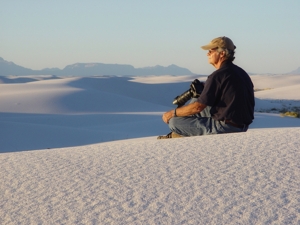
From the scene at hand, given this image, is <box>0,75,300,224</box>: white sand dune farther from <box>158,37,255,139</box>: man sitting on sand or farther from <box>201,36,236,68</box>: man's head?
<box>201,36,236,68</box>: man's head

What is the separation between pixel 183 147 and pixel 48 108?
52.7 feet

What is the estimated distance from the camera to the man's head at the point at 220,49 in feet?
16.6

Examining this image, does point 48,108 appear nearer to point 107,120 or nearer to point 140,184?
point 107,120

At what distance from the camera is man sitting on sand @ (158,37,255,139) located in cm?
496

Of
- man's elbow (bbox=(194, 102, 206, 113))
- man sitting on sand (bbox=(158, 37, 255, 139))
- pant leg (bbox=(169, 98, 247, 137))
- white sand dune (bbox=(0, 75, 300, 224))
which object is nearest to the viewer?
white sand dune (bbox=(0, 75, 300, 224))

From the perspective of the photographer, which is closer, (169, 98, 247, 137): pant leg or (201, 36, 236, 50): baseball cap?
(201, 36, 236, 50): baseball cap

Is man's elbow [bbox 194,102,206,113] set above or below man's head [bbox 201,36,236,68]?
below

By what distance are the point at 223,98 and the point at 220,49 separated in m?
0.50

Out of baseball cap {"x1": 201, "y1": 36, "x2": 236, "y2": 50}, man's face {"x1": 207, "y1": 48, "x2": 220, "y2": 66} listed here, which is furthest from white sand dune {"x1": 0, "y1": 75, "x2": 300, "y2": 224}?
baseball cap {"x1": 201, "y1": 36, "x2": 236, "y2": 50}

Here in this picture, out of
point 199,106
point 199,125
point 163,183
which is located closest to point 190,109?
point 199,106

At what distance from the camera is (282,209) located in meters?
2.86

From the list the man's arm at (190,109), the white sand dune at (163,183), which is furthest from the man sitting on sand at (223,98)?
the white sand dune at (163,183)

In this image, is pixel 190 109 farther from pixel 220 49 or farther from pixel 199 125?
pixel 220 49

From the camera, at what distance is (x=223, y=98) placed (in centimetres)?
503
